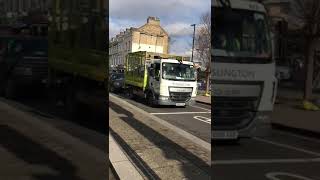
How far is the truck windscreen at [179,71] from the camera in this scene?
162 centimetres

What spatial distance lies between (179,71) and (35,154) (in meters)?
0.63

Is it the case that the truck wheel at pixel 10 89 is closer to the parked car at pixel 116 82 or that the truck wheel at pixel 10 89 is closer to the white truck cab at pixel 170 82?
the parked car at pixel 116 82

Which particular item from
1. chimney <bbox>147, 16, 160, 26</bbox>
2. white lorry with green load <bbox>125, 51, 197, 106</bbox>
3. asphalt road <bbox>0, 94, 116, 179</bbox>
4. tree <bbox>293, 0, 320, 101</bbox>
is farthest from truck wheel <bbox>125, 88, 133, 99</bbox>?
tree <bbox>293, 0, 320, 101</bbox>

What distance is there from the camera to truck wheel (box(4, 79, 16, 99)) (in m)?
1.54

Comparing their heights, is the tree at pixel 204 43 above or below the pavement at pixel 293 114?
above

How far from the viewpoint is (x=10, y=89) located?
155 centimetres

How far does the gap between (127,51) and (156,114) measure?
297 mm

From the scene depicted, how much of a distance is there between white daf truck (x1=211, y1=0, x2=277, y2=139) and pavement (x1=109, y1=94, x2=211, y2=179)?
1.29 ft

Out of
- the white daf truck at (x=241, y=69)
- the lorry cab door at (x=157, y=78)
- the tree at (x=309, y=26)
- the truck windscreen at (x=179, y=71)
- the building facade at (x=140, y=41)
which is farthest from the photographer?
the lorry cab door at (x=157, y=78)

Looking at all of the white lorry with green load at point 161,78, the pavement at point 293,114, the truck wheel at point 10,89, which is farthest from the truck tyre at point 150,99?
the pavement at point 293,114

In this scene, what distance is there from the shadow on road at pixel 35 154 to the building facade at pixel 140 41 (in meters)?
0.42

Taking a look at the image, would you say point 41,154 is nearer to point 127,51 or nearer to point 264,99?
point 127,51

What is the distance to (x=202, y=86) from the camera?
1.46m

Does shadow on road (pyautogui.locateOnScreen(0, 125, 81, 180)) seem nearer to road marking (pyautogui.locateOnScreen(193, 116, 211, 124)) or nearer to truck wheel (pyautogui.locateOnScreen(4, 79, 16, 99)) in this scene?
truck wheel (pyautogui.locateOnScreen(4, 79, 16, 99))
